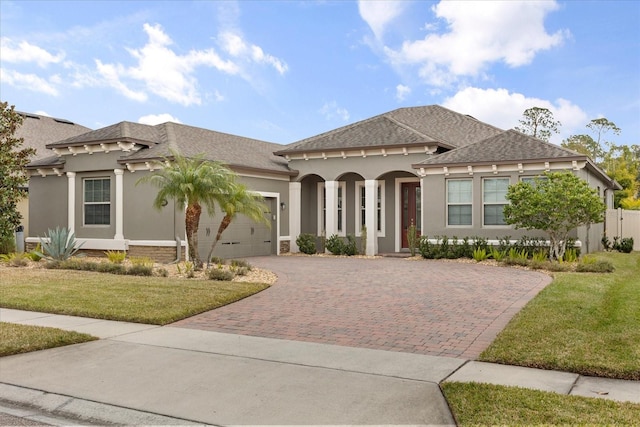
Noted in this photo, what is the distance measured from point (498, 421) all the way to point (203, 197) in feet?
36.5

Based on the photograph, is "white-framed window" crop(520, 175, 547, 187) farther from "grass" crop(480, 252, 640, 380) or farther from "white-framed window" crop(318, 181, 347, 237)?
"white-framed window" crop(318, 181, 347, 237)

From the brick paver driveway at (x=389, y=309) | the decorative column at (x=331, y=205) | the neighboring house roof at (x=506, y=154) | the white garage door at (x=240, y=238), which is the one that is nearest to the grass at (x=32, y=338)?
the brick paver driveway at (x=389, y=309)

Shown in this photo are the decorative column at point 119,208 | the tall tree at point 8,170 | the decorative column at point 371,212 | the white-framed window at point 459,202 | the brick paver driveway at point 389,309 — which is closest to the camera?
the brick paver driveway at point 389,309

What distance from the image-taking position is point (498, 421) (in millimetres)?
4512

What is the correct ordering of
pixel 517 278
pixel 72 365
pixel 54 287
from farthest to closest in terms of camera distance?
pixel 517 278
pixel 54 287
pixel 72 365

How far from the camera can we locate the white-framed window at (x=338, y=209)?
22.9 m

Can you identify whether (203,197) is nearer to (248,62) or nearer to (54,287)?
(54,287)

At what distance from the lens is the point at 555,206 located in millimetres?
15789

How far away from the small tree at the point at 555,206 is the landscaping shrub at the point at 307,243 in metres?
7.90

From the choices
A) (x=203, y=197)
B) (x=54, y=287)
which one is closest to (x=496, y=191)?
(x=203, y=197)

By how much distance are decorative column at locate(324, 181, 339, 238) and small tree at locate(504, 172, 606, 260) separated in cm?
718

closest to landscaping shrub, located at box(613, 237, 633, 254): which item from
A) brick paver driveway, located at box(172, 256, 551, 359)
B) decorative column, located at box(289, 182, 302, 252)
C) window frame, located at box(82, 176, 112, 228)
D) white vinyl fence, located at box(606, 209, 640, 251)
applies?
white vinyl fence, located at box(606, 209, 640, 251)

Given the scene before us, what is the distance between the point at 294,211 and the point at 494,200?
8041 mm

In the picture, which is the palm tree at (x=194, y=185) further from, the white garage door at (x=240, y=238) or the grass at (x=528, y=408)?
the grass at (x=528, y=408)
